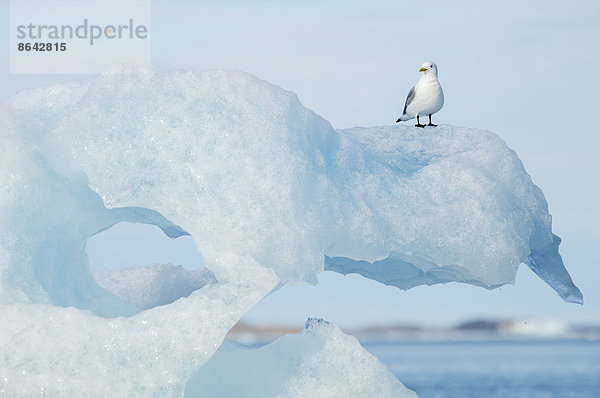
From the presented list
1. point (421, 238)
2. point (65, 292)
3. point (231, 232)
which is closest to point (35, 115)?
point (65, 292)

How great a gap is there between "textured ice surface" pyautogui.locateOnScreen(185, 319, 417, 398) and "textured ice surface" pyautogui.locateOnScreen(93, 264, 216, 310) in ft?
3.79

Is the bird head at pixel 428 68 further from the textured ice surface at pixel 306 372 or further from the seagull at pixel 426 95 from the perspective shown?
the textured ice surface at pixel 306 372

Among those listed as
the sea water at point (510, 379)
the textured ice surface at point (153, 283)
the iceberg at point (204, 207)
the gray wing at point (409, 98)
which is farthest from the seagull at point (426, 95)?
the sea water at point (510, 379)

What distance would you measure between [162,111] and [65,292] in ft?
4.72

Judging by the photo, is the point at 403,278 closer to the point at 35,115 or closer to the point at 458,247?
the point at 458,247

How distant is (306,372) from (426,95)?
2273 mm

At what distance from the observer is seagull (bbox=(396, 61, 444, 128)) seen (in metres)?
6.24

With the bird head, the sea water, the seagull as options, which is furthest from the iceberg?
the sea water

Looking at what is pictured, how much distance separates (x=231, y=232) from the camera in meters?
4.64

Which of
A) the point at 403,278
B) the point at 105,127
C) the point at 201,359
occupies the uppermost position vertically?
A: the point at 105,127

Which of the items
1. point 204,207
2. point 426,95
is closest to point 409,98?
point 426,95

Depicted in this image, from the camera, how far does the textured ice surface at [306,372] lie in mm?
5027

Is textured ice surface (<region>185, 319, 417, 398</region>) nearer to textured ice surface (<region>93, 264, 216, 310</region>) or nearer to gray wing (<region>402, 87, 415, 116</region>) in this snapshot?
textured ice surface (<region>93, 264, 216, 310</region>)

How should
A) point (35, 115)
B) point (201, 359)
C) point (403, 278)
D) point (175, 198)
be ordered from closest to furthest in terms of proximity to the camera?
point (201, 359) < point (175, 198) < point (35, 115) < point (403, 278)
